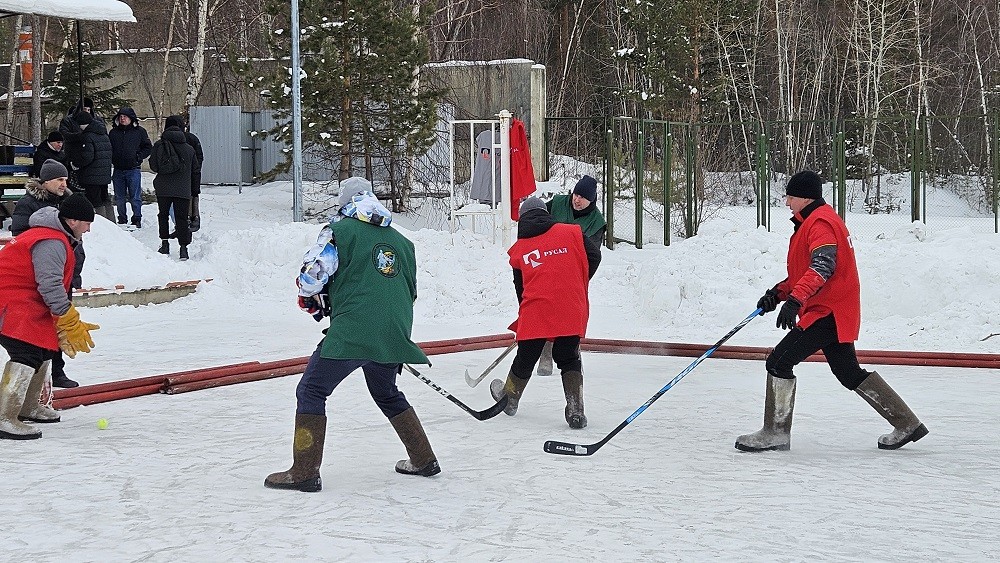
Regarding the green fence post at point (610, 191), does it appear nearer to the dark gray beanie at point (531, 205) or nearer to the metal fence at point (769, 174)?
the metal fence at point (769, 174)

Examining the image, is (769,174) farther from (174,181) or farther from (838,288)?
(838,288)

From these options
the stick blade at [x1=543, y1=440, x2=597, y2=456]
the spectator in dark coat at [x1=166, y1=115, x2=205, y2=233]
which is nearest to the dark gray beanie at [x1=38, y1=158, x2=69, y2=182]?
the stick blade at [x1=543, y1=440, x2=597, y2=456]

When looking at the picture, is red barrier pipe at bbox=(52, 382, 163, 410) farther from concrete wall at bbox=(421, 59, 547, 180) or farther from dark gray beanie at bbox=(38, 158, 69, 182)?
concrete wall at bbox=(421, 59, 547, 180)

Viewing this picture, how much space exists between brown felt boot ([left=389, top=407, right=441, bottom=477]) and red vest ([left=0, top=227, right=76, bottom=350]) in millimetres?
2287

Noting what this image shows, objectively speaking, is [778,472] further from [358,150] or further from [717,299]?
[358,150]

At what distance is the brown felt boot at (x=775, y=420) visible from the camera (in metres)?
6.32

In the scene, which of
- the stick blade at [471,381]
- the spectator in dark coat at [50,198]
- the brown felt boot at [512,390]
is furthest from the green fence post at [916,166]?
the spectator in dark coat at [50,198]

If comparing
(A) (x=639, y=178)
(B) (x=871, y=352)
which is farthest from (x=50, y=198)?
(A) (x=639, y=178)

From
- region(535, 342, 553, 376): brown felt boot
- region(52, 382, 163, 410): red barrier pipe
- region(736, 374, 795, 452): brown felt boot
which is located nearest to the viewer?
region(736, 374, 795, 452): brown felt boot

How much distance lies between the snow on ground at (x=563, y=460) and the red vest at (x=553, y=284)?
2.15 ft

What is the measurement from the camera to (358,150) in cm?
1927

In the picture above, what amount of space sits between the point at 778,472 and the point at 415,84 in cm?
1531

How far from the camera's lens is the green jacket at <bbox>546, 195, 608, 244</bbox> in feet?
27.6

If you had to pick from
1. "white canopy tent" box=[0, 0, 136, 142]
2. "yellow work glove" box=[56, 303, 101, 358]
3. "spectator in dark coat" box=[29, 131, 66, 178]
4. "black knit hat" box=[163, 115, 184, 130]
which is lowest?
"yellow work glove" box=[56, 303, 101, 358]
